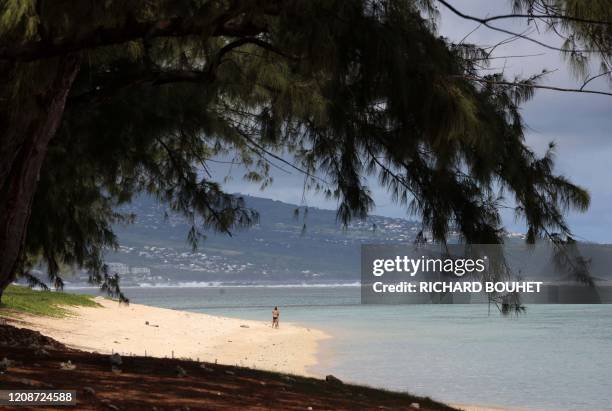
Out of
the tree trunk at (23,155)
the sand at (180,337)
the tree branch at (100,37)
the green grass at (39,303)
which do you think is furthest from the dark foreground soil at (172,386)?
the green grass at (39,303)

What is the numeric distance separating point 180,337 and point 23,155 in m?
25.3

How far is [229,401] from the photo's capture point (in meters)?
6.72

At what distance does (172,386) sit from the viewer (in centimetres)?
699

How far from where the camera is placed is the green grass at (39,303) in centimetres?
2406

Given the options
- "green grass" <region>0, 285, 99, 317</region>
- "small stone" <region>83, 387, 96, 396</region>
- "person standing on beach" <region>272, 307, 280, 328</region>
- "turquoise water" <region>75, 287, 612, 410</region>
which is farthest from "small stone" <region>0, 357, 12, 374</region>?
"person standing on beach" <region>272, 307, 280, 328</region>

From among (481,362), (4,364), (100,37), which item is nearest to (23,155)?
(4,364)

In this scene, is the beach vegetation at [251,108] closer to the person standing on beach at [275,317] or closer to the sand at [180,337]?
the sand at [180,337]

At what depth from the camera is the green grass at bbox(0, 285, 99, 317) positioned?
24.1 meters

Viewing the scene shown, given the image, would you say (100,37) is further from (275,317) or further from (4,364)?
(275,317)

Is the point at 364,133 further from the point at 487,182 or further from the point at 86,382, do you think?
the point at 86,382

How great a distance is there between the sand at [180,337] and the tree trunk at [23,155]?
10857 millimetres

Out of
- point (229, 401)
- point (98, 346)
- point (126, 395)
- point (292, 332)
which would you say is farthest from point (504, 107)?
point (292, 332)

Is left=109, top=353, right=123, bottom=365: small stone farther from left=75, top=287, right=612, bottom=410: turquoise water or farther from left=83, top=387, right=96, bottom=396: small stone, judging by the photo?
left=75, top=287, right=612, bottom=410: turquoise water

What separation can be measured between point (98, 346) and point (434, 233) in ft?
49.5
